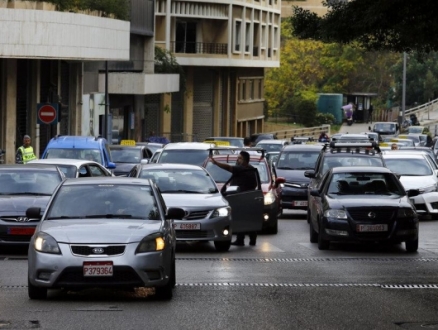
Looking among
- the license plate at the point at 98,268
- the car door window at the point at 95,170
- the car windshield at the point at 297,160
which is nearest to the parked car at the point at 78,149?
the car windshield at the point at 297,160

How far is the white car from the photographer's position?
102ft

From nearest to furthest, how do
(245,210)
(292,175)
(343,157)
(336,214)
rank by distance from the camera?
(336,214) < (245,210) < (343,157) < (292,175)

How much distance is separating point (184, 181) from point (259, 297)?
25.8ft

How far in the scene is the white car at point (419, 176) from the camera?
102 feet

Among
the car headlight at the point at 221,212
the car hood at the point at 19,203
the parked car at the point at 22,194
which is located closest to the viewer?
the parked car at the point at 22,194

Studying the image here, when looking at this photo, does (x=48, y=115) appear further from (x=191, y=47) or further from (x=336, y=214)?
(x=191, y=47)

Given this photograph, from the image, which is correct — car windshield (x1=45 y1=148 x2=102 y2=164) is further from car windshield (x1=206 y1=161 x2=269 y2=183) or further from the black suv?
car windshield (x1=206 y1=161 x2=269 y2=183)

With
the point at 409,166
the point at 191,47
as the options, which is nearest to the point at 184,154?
the point at 409,166

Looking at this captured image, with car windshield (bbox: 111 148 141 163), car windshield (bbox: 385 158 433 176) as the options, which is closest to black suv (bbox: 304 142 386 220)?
car windshield (bbox: 385 158 433 176)

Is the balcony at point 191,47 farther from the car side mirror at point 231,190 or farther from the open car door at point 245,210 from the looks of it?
the car side mirror at point 231,190

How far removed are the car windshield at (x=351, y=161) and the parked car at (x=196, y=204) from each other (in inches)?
309

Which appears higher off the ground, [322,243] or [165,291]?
[165,291]

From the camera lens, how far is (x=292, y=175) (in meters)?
33.7

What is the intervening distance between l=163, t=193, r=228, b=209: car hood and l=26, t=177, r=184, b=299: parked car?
5.81 m
